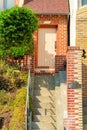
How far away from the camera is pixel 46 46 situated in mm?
16781

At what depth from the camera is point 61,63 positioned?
1532cm

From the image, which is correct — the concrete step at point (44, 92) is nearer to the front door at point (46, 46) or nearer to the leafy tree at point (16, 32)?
the leafy tree at point (16, 32)

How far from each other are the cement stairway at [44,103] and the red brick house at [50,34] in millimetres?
2199

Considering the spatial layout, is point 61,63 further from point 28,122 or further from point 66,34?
point 28,122

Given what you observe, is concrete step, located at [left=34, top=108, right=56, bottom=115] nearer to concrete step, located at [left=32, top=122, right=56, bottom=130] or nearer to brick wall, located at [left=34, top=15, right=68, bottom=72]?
concrete step, located at [left=32, top=122, right=56, bottom=130]

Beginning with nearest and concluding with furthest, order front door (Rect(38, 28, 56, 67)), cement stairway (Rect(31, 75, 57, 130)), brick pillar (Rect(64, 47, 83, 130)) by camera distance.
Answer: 1. brick pillar (Rect(64, 47, 83, 130))
2. cement stairway (Rect(31, 75, 57, 130))
3. front door (Rect(38, 28, 56, 67))

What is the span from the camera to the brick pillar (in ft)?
35.3

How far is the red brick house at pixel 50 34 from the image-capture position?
53.8 feet

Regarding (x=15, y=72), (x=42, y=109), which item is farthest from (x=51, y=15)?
(x=42, y=109)

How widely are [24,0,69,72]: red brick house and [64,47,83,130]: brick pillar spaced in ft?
16.2

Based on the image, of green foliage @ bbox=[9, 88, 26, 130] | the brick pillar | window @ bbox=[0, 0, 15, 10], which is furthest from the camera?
window @ bbox=[0, 0, 15, 10]

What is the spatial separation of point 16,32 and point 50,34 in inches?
125

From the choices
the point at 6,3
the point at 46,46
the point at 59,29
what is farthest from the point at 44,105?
the point at 6,3

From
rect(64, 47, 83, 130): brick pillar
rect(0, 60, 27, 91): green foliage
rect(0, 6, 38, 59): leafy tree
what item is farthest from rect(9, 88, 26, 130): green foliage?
rect(0, 6, 38, 59): leafy tree
